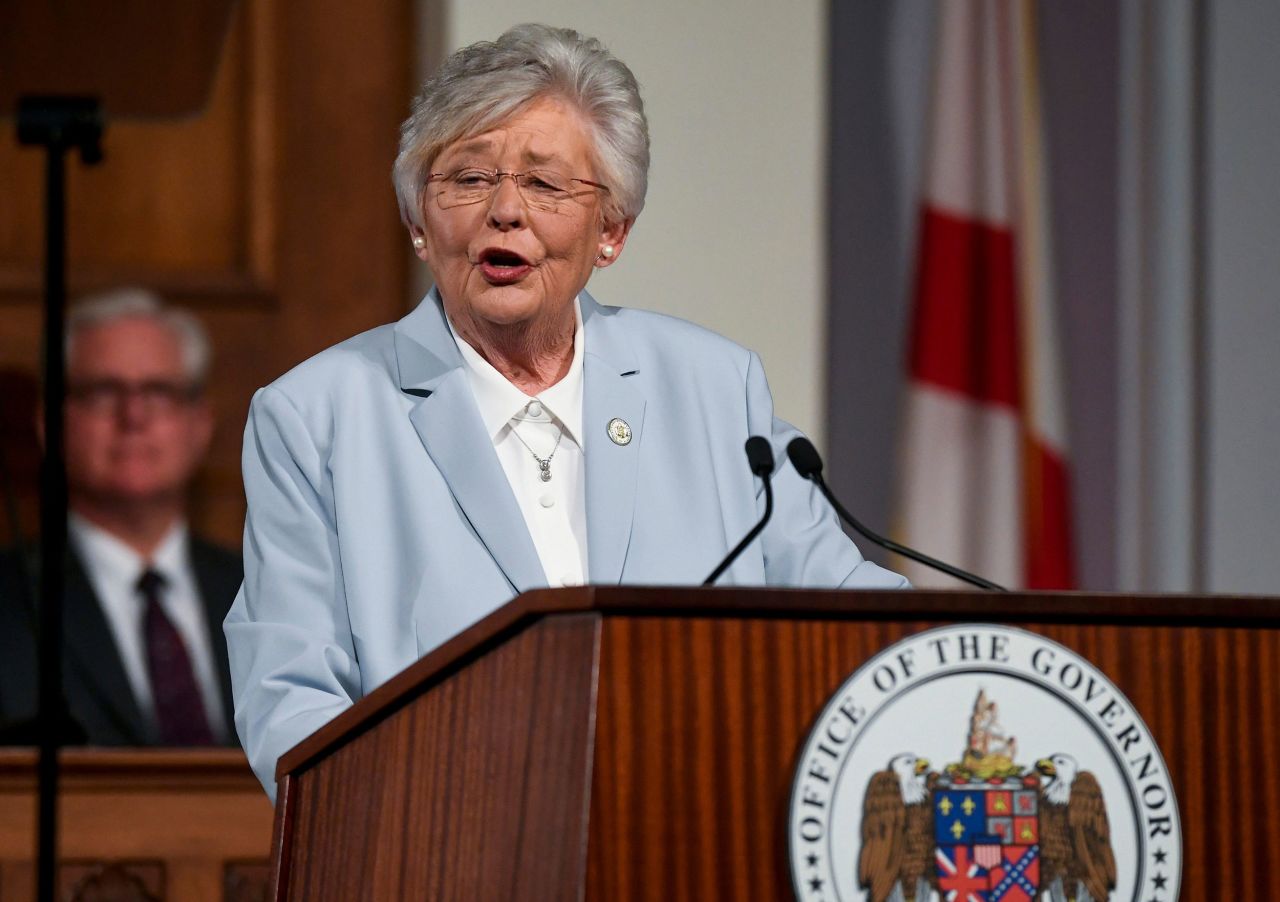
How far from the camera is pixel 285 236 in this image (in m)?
3.95

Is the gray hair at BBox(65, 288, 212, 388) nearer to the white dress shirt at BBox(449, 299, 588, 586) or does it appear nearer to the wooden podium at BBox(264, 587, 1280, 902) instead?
the white dress shirt at BBox(449, 299, 588, 586)

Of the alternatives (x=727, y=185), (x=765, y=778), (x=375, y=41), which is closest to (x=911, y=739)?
(x=765, y=778)

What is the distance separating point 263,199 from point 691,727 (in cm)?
279

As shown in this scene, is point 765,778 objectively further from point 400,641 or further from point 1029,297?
point 1029,297

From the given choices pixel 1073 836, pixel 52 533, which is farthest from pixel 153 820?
pixel 1073 836

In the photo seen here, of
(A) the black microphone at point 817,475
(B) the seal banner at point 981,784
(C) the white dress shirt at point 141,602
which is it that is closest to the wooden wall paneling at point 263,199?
(C) the white dress shirt at point 141,602

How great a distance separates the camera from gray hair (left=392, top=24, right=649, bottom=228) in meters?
2.06

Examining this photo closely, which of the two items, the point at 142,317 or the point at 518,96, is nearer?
the point at 518,96

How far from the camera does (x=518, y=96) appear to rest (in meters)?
2.06

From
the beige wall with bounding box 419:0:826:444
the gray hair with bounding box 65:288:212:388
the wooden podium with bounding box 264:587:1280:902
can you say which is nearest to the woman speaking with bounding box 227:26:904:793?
the wooden podium with bounding box 264:587:1280:902

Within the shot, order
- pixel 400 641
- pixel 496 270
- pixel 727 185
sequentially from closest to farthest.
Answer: pixel 400 641 → pixel 496 270 → pixel 727 185

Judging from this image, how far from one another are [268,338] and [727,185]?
103 centimetres

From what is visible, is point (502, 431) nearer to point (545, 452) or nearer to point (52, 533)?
point (545, 452)

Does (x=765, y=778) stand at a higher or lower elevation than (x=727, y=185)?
lower
